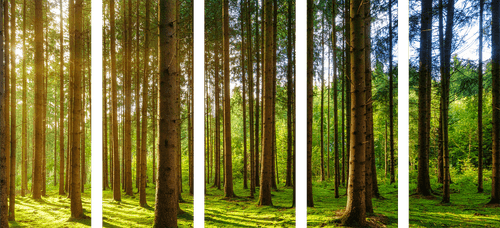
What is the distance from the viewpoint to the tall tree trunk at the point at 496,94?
5.02 m

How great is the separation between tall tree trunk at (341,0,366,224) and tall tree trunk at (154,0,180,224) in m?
2.77

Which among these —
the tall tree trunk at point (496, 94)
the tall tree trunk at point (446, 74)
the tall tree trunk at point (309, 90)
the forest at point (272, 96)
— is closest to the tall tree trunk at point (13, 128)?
the forest at point (272, 96)

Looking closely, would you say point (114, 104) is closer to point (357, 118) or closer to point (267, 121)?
point (267, 121)

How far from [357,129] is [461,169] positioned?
A: 928 centimetres

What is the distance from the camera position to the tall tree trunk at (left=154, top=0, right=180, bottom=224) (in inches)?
120

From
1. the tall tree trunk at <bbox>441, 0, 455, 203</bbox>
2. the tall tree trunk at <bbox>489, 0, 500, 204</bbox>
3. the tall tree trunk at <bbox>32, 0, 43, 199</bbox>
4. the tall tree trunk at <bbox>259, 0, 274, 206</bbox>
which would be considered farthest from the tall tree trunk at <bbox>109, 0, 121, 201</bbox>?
the tall tree trunk at <bbox>489, 0, 500, 204</bbox>

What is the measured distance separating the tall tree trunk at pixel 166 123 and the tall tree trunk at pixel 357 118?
9.08 feet

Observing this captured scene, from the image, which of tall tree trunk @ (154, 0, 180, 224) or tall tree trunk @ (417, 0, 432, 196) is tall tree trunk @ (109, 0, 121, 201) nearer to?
tall tree trunk @ (154, 0, 180, 224)

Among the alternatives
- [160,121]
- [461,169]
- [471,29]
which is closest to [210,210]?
[160,121]

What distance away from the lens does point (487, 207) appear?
16.4 feet

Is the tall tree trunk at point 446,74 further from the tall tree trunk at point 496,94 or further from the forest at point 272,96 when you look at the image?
the tall tree trunk at point 496,94

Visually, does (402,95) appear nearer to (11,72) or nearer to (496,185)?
(496,185)

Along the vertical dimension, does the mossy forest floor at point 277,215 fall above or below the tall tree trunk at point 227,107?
below

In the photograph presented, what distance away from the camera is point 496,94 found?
217 inches
